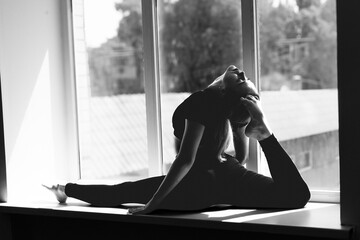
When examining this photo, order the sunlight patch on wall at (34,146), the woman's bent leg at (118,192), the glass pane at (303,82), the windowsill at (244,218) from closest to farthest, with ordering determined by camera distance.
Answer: the windowsill at (244,218) → the glass pane at (303,82) → the woman's bent leg at (118,192) → the sunlight patch on wall at (34,146)

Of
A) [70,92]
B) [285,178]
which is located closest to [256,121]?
[285,178]

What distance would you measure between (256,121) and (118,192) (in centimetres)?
74

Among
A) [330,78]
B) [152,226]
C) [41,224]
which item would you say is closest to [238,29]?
[330,78]

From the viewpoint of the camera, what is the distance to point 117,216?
237cm

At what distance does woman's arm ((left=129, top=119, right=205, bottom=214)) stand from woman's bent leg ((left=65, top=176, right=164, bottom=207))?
0.15 meters

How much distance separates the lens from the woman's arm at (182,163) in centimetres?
233

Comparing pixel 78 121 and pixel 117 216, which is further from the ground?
pixel 78 121

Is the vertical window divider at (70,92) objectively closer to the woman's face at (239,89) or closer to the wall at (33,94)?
the wall at (33,94)

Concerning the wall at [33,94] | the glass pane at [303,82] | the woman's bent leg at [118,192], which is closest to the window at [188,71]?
the glass pane at [303,82]

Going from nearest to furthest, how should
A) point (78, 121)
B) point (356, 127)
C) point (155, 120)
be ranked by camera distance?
point (356, 127) → point (155, 120) → point (78, 121)

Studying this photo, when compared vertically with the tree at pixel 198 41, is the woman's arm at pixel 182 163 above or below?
below

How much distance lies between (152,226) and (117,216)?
17 cm

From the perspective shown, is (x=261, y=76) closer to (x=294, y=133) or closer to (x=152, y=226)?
(x=294, y=133)

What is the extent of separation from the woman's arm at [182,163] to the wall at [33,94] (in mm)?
775
